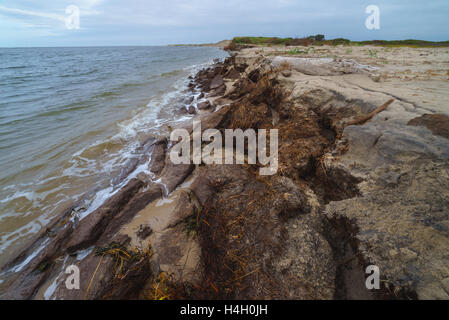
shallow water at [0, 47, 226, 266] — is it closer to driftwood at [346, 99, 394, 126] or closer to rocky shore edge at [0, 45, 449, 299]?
rocky shore edge at [0, 45, 449, 299]

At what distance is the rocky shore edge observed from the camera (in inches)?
61.9

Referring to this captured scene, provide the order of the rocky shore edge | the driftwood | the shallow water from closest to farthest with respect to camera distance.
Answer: the rocky shore edge → the driftwood → the shallow water

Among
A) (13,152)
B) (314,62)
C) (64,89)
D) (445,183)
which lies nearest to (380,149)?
(445,183)

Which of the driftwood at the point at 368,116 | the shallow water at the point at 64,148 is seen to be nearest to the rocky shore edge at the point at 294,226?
the driftwood at the point at 368,116

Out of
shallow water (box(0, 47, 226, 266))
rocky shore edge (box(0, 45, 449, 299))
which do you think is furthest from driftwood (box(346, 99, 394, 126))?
shallow water (box(0, 47, 226, 266))

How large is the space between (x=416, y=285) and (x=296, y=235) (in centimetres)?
91

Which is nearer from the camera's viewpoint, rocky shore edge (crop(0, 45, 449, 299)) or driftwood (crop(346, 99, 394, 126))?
rocky shore edge (crop(0, 45, 449, 299))

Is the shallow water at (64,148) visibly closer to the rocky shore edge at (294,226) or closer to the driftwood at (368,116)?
the rocky shore edge at (294,226)

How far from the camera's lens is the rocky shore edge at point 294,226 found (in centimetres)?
157

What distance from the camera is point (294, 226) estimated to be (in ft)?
6.81

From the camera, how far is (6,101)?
10.7 meters

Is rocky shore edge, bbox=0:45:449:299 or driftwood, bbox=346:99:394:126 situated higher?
driftwood, bbox=346:99:394:126

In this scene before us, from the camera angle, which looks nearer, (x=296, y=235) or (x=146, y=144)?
(x=296, y=235)

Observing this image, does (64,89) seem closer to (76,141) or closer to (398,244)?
(76,141)
